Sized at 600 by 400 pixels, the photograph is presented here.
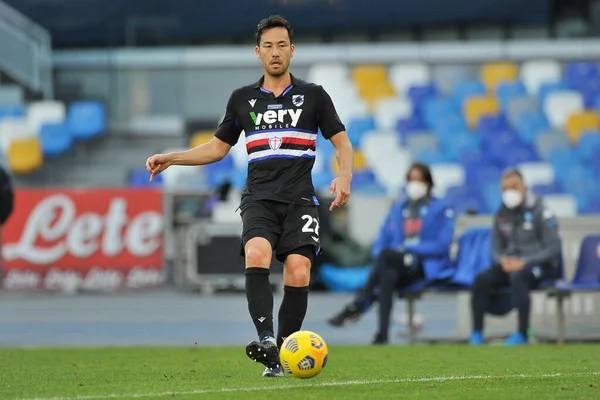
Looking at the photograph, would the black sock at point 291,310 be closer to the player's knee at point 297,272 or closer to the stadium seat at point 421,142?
the player's knee at point 297,272

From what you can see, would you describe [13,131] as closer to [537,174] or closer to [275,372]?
[537,174]

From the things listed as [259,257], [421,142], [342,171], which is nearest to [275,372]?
[259,257]

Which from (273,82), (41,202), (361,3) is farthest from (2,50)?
(273,82)

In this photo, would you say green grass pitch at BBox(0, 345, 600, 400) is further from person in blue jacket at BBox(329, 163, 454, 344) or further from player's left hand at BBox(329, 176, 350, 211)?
person in blue jacket at BBox(329, 163, 454, 344)

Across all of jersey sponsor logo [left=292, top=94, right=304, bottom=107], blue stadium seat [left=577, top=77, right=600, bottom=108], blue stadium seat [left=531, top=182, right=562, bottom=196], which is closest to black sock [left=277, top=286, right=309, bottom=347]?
jersey sponsor logo [left=292, top=94, right=304, bottom=107]

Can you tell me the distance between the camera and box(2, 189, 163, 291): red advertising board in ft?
69.2

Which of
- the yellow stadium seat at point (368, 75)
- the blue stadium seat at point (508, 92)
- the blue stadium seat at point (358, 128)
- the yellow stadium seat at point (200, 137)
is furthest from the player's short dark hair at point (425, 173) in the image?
the yellow stadium seat at point (368, 75)

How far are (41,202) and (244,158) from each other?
4222 millimetres

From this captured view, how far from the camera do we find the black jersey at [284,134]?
277 inches

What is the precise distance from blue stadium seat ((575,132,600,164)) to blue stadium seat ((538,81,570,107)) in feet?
5.18

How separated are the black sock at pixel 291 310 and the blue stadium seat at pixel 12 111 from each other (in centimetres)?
1807

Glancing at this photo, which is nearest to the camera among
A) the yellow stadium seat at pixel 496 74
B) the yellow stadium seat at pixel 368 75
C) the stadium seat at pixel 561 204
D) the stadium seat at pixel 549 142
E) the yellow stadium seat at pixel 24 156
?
the stadium seat at pixel 561 204

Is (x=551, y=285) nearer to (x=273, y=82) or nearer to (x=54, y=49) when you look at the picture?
(x=273, y=82)

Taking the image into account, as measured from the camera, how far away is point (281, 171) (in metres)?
7.05
